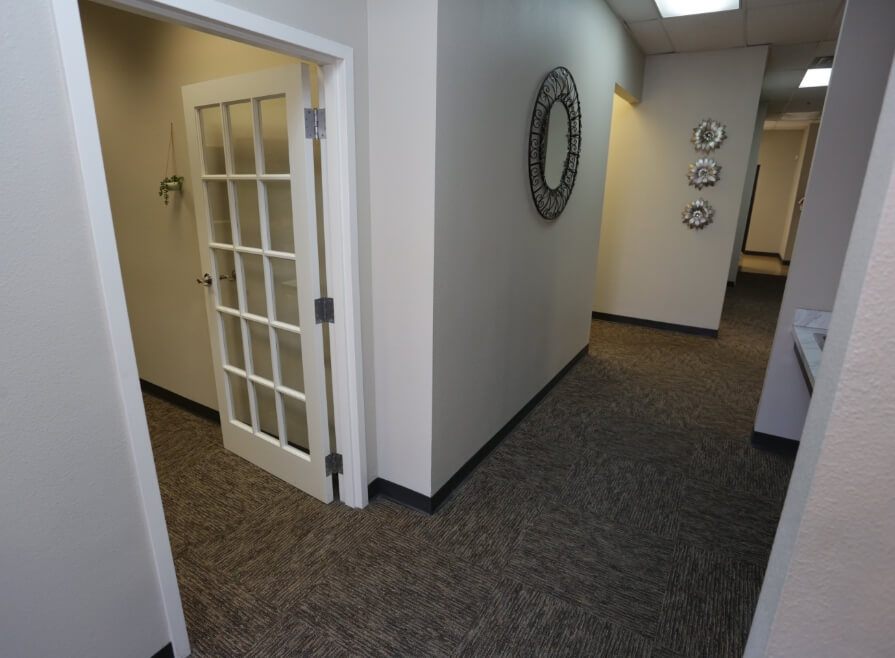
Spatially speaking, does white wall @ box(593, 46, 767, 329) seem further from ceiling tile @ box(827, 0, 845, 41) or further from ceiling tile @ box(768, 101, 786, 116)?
ceiling tile @ box(768, 101, 786, 116)

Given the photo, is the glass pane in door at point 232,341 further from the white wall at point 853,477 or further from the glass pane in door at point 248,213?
the white wall at point 853,477

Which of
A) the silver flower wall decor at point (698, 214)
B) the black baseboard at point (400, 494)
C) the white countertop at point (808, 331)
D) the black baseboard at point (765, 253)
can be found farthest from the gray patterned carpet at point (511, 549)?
the black baseboard at point (765, 253)

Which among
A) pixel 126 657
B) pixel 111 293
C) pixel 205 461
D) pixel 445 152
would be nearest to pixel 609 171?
pixel 445 152

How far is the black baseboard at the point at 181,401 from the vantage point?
2946 millimetres

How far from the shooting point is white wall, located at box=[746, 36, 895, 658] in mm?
539

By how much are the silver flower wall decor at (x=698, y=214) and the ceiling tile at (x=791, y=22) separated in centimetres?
128

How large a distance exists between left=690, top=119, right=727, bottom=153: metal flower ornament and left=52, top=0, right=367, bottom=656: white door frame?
378 cm

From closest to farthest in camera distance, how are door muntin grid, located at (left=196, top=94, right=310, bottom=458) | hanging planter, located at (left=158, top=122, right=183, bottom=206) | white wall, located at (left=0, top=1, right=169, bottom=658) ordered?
white wall, located at (left=0, top=1, right=169, bottom=658) < door muntin grid, located at (left=196, top=94, right=310, bottom=458) < hanging planter, located at (left=158, top=122, right=183, bottom=206)

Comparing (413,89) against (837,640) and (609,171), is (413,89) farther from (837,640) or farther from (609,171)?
(609,171)

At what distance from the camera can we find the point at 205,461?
2.57m

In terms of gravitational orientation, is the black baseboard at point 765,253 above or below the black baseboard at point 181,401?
above

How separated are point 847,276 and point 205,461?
2730 millimetres

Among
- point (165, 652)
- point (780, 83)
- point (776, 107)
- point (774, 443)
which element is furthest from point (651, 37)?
point (165, 652)

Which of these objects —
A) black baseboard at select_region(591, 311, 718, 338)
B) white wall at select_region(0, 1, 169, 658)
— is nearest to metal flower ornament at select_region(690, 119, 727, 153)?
black baseboard at select_region(591, 311, 718, 338)
